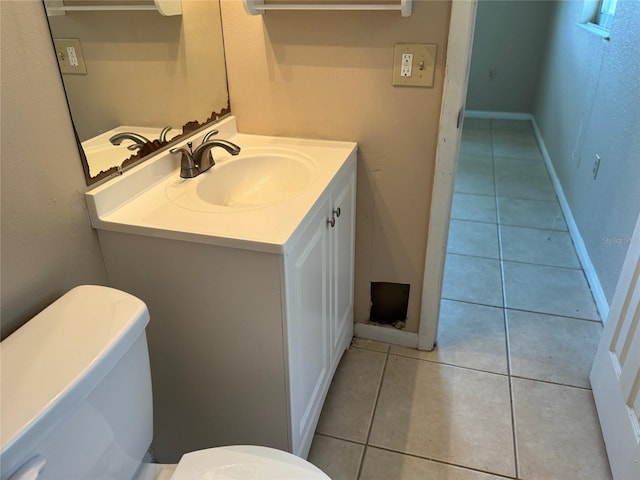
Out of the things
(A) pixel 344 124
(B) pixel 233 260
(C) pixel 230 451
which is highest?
(A) pixel 344 124

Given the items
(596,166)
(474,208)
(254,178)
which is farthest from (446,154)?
(474,208)

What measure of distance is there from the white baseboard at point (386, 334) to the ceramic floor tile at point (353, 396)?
0.24ft

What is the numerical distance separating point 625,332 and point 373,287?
2.84 feet

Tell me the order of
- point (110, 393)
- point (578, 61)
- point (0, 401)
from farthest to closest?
point (578, 61)
point (110, 393)
point (0, 401)

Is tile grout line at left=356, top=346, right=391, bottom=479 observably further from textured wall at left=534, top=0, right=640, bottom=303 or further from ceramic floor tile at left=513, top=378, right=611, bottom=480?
textured wall at left=534, top=0, right=640, bottom=303

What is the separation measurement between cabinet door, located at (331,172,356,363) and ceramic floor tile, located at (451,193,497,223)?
1.44m

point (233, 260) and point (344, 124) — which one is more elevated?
point (344, 124)

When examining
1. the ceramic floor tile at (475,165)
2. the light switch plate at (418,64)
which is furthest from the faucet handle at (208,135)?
the ceramic floor tile at (475,165)

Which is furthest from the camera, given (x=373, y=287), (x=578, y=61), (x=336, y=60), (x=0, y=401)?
(x=578, y=61)

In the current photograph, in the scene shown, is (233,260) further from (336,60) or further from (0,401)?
(336,60)

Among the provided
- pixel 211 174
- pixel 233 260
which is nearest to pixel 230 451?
pixel 233 260

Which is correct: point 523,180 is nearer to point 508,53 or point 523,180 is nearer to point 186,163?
point 508,53

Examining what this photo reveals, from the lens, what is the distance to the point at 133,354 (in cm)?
98

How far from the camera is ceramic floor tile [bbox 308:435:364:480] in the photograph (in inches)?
60.2
